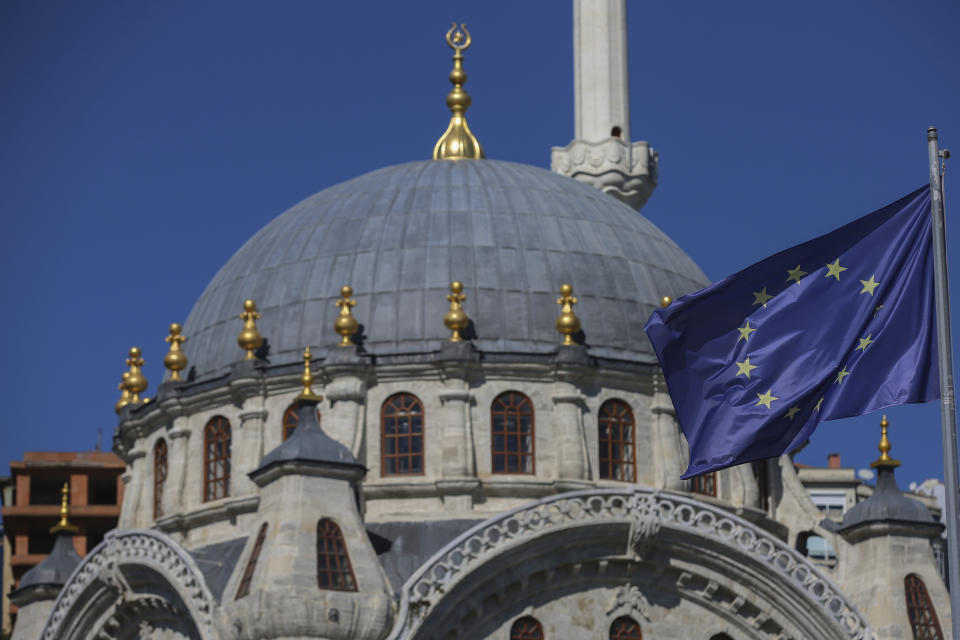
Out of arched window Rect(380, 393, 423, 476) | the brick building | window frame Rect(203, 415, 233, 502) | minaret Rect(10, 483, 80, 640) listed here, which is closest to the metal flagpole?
arched window Rect(380, 393, 423, 476)

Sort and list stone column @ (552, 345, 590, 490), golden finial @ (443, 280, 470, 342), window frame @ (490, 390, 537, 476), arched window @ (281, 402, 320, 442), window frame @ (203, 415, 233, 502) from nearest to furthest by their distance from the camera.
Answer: stone column @ (552, 345, 590, 490), window frame @ (490, 390, 537, 476), golden finial @ (443, 280, 470, 342), arched window @ (281, 402, 320, 442), window frame @ (203, 415, 233, 502)

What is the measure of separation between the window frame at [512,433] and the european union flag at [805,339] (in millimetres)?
21876

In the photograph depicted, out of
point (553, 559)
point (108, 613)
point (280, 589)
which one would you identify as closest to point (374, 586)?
point (280, 589)

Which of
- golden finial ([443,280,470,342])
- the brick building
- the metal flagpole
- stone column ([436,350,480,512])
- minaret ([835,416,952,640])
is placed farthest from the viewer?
the brick building

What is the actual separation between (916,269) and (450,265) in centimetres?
2683

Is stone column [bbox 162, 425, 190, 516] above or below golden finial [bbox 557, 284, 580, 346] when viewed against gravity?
below

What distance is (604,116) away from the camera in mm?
69750

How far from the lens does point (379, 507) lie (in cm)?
4950

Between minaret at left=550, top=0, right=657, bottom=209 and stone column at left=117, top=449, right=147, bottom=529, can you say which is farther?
minaret at left=550, top=0, right=657, bottom=209

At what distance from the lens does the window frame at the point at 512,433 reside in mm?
49938

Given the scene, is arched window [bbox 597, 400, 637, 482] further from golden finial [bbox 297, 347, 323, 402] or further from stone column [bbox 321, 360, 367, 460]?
golden finial [bbox 297, 347, 323, 402]

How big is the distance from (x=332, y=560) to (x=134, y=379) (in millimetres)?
14018

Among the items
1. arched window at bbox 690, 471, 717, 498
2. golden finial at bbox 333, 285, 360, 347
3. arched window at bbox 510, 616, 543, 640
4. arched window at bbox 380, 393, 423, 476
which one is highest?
golden finial at bbox 333, 285, 360, 347

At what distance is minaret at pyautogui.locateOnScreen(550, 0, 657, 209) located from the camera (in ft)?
226
